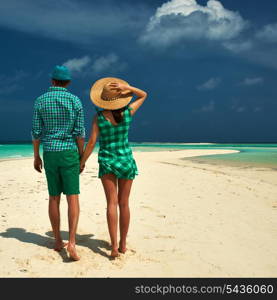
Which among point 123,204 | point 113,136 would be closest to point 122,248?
point 123,204

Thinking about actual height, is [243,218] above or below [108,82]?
below

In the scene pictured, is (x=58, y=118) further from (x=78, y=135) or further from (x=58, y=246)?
(x=58, y=246)

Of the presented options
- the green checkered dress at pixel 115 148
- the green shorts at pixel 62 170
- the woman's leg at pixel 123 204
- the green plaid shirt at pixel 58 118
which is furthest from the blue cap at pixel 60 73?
the woman's leg at pixel 123 204

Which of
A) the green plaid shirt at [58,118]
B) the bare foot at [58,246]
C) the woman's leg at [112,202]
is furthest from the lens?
the bare foot at [58,246]

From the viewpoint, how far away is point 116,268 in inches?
140

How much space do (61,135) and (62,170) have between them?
16.0 inches

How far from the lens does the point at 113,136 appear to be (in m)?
3.75

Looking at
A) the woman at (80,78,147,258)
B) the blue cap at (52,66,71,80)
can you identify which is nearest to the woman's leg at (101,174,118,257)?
the woman at (80,78,147,258)

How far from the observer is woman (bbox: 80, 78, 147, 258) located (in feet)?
12.2

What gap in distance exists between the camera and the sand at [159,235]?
11.6ft

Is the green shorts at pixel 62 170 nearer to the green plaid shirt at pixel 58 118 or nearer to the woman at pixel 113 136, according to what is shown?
the green plaid shirt at pixel 58 118
